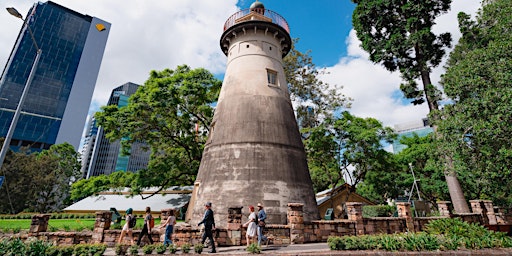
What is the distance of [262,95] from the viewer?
543 inches

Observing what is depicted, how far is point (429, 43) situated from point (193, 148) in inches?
778

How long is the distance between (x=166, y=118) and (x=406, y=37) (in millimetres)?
19493

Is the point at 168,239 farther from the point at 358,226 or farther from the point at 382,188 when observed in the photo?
the point at 382,188

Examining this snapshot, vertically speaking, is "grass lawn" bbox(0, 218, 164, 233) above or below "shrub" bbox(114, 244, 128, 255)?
above

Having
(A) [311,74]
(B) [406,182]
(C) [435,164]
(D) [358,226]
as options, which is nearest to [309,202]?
(D) [358,226]

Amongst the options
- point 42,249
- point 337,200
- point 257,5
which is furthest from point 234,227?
point 337,200

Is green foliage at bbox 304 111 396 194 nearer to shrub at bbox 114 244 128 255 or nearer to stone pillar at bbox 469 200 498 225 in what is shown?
stone pillar at bbox 469 200 498 225

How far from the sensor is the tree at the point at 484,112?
10578mm

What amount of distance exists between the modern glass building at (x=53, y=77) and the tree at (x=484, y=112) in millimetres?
78333

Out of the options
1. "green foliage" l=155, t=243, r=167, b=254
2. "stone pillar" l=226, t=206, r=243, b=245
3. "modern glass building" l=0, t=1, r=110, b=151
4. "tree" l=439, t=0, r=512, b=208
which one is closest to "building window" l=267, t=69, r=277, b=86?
"stone pillar" l=226, t=206, r=243, b=245

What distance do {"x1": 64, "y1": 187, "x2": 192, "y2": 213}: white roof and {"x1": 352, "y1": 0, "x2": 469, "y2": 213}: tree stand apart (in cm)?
2175

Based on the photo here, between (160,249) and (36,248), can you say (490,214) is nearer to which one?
(160,249)

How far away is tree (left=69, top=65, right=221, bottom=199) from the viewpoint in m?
19.3

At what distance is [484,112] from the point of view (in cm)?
1096
